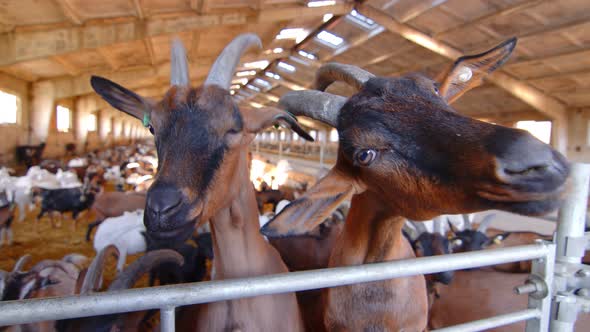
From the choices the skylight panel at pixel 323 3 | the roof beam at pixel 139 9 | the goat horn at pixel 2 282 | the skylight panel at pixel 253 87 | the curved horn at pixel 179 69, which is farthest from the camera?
the skylight panel at pixel 253 87

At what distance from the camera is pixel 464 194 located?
3.35 ft

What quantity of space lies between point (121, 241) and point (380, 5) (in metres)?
9.33

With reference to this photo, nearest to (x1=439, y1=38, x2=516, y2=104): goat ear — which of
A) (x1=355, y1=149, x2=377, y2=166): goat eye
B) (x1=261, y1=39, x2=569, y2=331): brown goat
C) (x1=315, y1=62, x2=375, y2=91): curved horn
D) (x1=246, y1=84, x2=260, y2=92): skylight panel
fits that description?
(x1=261, y1=39, x2=569, y2=331): brown goat

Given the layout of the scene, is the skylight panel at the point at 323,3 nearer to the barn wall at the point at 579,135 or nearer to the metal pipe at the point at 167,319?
the barn wall at the point at 579,135

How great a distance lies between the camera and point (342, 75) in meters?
1.81

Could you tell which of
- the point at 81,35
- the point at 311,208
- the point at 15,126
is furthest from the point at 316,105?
the point at 15,126

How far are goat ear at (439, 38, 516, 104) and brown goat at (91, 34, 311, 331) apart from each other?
79 centimetres

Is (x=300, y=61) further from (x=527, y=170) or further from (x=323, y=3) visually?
(x=527, y=170)

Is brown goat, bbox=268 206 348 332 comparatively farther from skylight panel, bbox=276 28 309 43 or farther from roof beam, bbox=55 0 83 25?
skylight panel, bbox=276 28 309 43

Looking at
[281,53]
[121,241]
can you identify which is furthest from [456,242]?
[281,53]

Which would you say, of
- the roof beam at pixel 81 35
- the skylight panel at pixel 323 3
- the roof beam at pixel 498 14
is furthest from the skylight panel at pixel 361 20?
the roof beam at pixel 81 35

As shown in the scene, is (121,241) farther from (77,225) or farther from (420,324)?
(77,225)

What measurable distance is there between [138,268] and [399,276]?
1667 millimetres

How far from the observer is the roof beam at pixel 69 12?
7182mm
